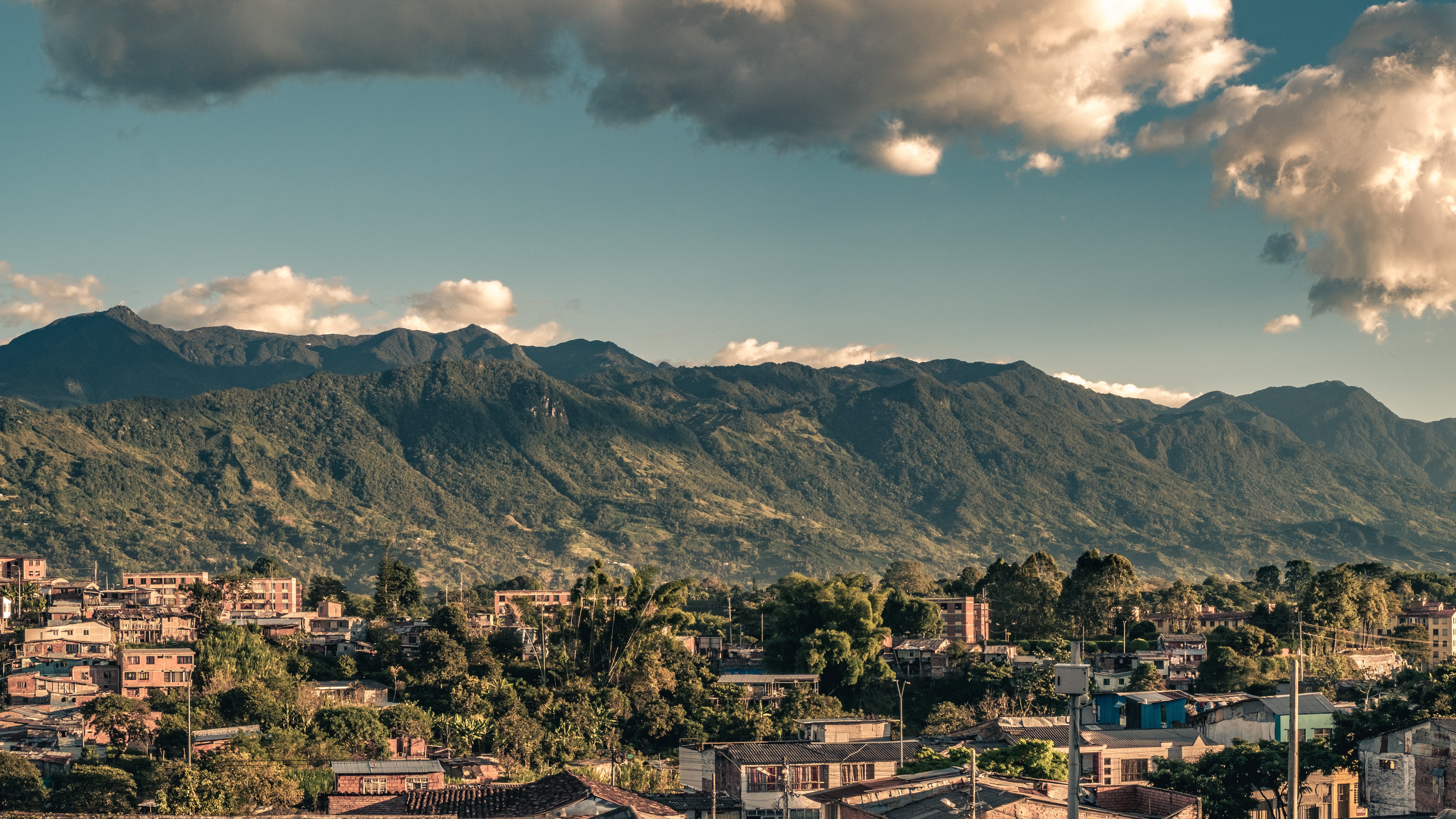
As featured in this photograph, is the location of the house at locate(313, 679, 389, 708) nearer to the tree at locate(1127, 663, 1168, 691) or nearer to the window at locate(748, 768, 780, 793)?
the window at locate(748, 768, 780, 793)

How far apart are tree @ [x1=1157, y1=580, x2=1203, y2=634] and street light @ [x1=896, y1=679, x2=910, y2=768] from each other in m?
40.3

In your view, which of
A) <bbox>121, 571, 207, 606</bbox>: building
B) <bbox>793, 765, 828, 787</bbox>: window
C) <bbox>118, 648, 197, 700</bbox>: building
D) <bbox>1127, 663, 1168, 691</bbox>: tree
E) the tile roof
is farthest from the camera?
<bbox>121, 571, 207, 606</bbox>: building

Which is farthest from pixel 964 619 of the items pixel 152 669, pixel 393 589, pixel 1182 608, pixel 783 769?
pixel 783 769

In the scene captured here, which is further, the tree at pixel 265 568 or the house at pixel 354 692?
the tree at pixel 265 568

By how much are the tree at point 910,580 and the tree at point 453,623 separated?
73934mm

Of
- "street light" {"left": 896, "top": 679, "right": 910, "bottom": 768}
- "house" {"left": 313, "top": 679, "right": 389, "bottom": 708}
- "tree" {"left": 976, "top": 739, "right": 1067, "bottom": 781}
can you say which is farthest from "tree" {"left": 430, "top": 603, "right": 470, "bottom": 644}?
"tree" {"left": 976, "top": 739, "right": 1067, "bottom": 781}

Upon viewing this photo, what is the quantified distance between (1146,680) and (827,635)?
21332 mm

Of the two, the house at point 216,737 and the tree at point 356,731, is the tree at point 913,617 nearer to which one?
the tree at point 356,731

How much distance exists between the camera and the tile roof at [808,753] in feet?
189

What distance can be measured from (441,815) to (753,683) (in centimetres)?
4911

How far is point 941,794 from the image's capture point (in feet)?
124

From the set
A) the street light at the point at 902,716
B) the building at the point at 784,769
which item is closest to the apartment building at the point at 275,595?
the street light at the point at 902,716

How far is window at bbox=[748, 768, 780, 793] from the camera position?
56594 mm

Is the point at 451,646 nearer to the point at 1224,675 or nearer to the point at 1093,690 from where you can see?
the point at 1093,690
